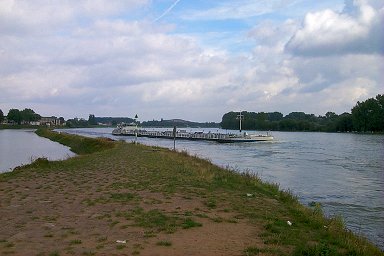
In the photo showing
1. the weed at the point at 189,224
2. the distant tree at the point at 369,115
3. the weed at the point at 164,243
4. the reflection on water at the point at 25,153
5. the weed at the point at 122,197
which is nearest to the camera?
the weed at the point at 164,243

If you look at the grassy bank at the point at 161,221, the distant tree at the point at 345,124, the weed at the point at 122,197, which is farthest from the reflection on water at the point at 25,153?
the distant tree at the point at 345,124

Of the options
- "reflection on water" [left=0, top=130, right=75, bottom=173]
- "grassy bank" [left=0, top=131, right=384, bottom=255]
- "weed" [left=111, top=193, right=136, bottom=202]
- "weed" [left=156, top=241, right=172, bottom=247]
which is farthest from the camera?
"reflection on water" [left=0, top=130, right=75, bottom=173]

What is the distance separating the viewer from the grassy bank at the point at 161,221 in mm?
7664

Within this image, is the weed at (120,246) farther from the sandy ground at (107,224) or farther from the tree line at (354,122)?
the tree line at (354,122)

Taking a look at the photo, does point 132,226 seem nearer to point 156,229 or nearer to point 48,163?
point 156,229

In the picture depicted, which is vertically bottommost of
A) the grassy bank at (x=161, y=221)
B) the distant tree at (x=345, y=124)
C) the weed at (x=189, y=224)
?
the grassy bank at (x=161, y=221)

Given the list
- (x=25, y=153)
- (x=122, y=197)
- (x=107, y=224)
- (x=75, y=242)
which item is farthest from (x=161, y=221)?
(x=25, y=153)

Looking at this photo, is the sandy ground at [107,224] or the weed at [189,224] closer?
the sandy ground at [107,224]

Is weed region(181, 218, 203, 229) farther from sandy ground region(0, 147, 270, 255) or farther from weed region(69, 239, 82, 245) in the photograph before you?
weed region(69, 239, 82, 245)

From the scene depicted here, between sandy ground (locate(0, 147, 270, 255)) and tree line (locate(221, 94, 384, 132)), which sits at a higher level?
tree line (locate(221, 94, 384, 132))

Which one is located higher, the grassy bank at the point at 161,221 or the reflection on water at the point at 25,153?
the grassy bank at the point at 161,221

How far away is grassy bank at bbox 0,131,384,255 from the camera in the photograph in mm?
7664

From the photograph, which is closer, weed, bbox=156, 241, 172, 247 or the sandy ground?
the sandy ground

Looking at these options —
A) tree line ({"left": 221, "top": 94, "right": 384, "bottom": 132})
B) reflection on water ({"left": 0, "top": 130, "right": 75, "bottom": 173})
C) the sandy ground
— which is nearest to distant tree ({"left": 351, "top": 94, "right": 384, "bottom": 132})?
tree line ({"left": 221, "top": 94, "right": 384, "bottom": 132})
